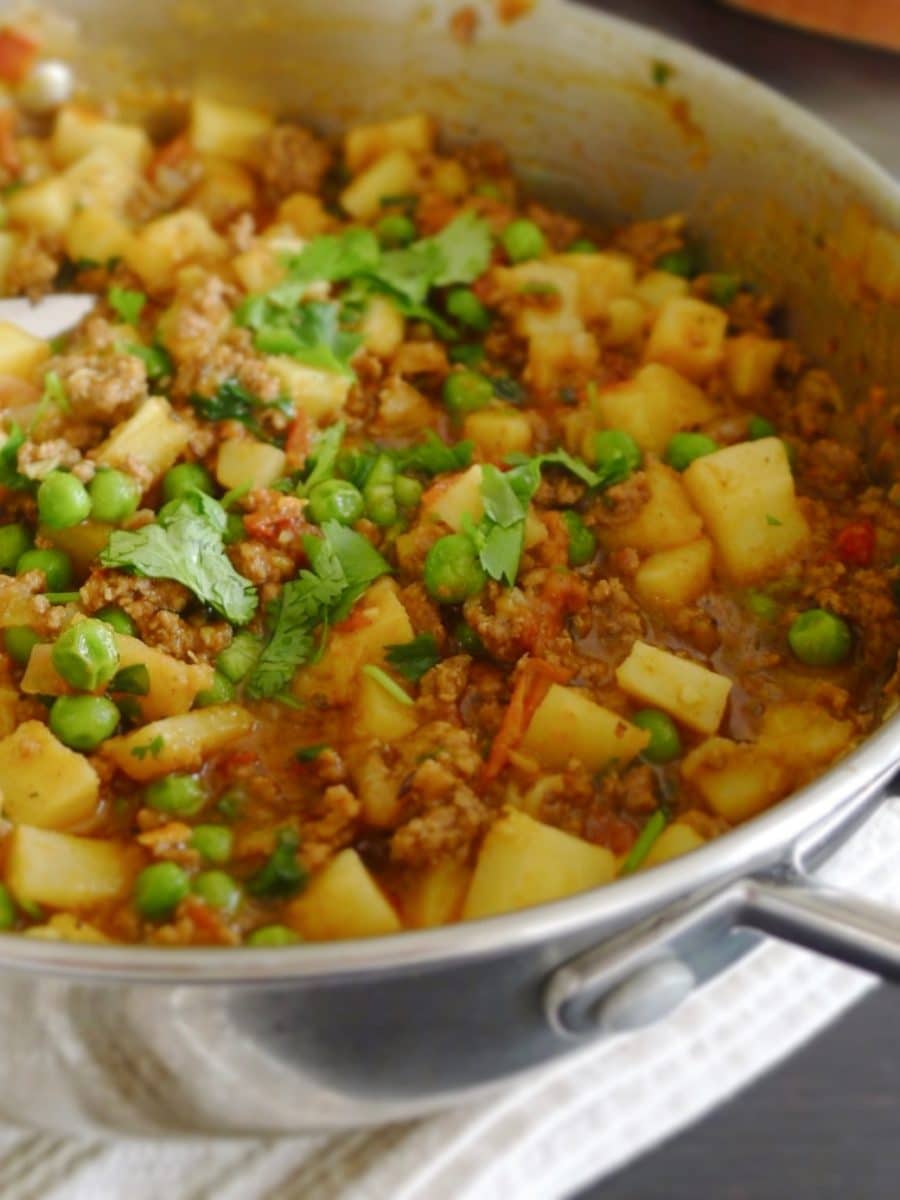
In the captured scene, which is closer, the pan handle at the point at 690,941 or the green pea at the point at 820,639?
the pan handle at the point at 690,941

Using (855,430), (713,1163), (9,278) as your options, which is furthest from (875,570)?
(9,278)

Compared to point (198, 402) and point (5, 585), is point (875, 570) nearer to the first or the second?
point (198, 402)

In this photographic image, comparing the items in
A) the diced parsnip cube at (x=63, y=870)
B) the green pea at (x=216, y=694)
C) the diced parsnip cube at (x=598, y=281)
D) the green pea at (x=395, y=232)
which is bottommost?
the diced parsnip cube at (x=63, y=870)

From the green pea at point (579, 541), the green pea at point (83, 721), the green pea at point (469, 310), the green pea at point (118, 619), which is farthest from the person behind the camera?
the green pea at point (469, 310)

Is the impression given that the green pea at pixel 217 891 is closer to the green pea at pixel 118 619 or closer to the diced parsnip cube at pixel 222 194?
the green pea at pixel 118 619

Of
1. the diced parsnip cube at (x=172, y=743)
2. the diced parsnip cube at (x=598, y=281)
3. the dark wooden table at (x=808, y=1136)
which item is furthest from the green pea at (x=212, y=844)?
the diced parsnip cube at (x=598, y=281)

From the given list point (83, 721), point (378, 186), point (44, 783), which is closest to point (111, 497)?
point (83, 721)

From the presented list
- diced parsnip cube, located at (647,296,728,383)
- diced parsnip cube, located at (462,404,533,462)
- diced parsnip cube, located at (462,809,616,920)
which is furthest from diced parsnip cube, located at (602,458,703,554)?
diced parsnip cube, located at (462,809,616,920)
